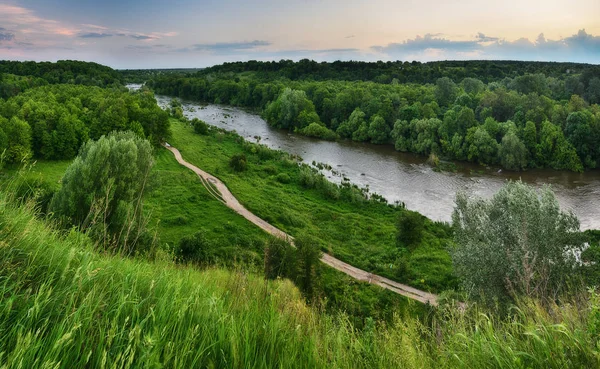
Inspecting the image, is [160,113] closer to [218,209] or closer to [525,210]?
[218,209]

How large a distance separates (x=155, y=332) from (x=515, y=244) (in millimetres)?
16423

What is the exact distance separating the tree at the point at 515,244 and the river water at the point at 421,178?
18247 mm

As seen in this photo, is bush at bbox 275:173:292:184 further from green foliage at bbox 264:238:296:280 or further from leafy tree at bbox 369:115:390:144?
leafy tree at bbox 369:115:390:144

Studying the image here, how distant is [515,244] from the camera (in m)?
15.6

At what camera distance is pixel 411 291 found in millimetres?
22594

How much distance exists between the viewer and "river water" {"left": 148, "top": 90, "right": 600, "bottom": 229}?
123ft

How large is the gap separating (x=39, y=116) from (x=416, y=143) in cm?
5186

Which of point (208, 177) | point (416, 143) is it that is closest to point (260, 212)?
point (208, 177)

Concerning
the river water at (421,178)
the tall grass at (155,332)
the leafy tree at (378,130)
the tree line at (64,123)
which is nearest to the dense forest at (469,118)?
the leafy tree at (378,130)

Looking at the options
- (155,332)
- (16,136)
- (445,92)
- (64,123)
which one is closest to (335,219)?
(155,332)

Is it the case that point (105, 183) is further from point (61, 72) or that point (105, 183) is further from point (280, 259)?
point (61, 72)

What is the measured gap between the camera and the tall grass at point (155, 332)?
2.83 meters

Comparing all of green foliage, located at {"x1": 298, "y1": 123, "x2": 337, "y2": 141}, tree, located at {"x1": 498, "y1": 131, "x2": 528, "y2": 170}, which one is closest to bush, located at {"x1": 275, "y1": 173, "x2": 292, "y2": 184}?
green foliage, located at {"x1": 298, "y1": 123, "x2": 337, "y2": 141}

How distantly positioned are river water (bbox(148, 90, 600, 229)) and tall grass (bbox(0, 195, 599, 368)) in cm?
3344
